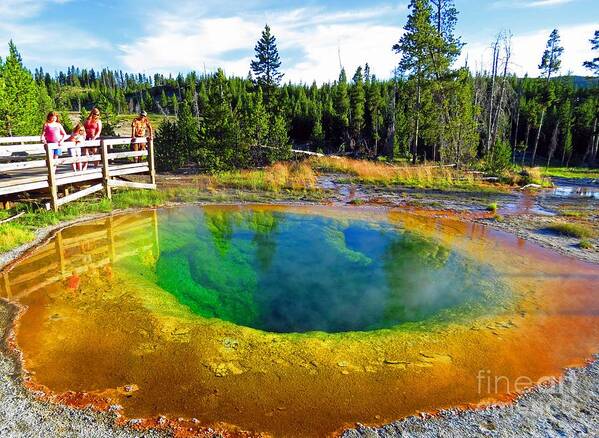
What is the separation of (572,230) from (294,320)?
8.98 m

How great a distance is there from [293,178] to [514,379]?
15924 millimetres

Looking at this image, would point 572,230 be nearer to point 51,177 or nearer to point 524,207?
point 524,207

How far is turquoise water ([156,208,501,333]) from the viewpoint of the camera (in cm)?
719

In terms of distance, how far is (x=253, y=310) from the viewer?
7367 millimetres

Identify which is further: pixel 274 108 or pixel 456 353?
pixel 274 108

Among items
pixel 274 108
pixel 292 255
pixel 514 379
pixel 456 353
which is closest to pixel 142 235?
pixel 292 255

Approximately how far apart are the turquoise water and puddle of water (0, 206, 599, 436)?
0.16ft

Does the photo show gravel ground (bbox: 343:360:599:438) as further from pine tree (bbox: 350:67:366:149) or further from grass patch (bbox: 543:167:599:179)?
pine tree (bbox: 350:67:366:149)

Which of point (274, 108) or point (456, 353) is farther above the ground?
point (274, 108)

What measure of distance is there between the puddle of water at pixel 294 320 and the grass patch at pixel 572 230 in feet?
5.12

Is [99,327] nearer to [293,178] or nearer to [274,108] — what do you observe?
[293,178]

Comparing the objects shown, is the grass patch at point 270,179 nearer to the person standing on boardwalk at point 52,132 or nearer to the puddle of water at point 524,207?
the person standing on boardwalk at point 52,132

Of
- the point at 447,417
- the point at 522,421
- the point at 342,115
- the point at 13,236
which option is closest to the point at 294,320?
the point at 447,417

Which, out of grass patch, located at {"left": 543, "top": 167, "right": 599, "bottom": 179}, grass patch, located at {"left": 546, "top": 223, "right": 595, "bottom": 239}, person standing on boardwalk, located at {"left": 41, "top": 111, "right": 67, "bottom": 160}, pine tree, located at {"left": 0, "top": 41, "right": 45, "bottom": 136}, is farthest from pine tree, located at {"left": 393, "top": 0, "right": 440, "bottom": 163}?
pine tree, located at {"left": 0, "top": 41, "right": 45, "bottom": 136}
